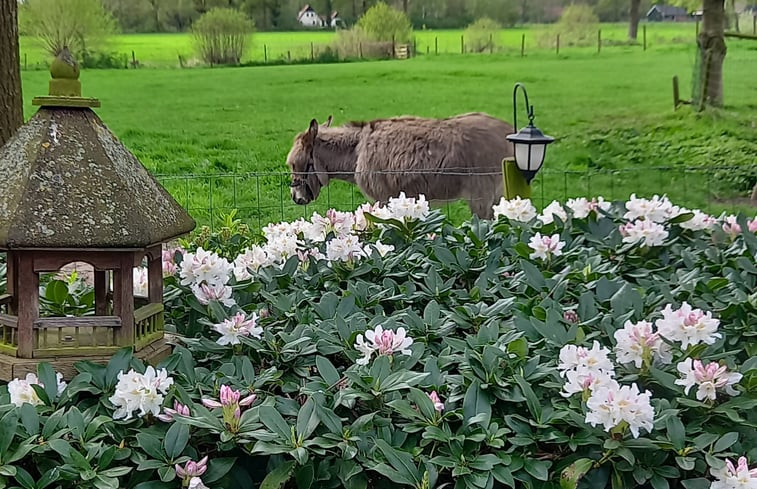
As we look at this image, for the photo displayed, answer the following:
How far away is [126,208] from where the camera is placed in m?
0.99

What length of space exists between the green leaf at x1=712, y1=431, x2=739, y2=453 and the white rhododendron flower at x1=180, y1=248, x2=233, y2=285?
71 centimetres

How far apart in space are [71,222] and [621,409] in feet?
2.08

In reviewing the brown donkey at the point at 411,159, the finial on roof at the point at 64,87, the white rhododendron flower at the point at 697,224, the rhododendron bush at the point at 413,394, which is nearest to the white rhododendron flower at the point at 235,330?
the rhododendron bush at the point at 413,394

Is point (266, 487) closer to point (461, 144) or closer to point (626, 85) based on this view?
point (461, 144)

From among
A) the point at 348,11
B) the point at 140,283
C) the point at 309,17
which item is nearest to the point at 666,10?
the point at 348,11

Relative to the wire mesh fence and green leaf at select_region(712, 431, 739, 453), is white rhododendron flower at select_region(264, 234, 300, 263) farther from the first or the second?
the wire mesh fence

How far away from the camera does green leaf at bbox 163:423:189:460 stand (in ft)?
2.79

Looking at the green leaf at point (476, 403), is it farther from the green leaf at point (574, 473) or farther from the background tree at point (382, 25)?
the background tree at point (382, 25)

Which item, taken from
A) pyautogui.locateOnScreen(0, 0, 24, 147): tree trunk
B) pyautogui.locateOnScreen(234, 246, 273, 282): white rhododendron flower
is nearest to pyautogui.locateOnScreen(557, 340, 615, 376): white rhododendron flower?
pyautogui.locateOnScreen(234, 246, 273, 282): white rhododendron flower

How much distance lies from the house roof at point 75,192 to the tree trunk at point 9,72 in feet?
5.86

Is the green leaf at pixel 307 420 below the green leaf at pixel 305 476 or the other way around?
the other way around

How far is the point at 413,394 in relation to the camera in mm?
916

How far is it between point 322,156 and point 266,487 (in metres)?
3.69

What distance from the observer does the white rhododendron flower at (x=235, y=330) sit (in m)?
1.09
